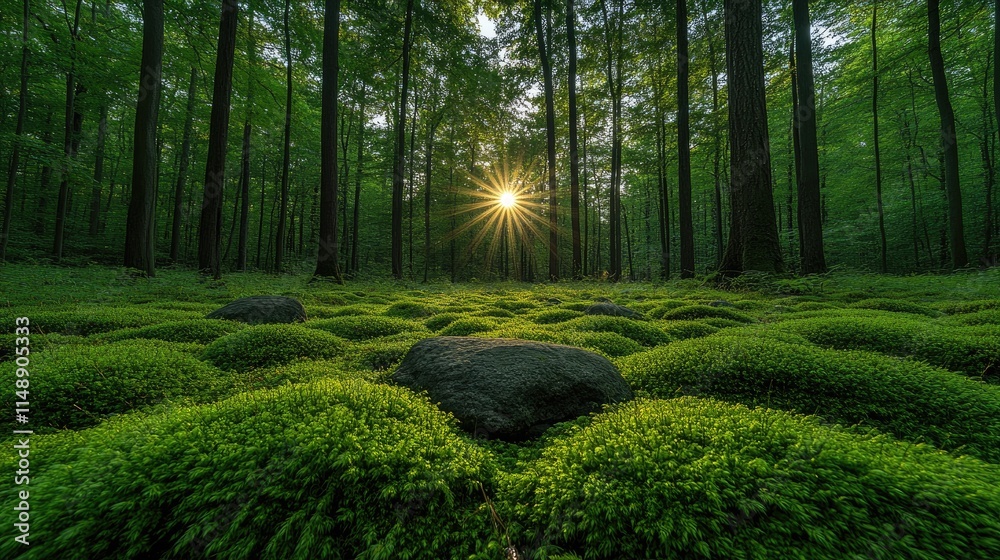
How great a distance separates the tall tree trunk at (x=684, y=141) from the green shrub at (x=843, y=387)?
11027 mm

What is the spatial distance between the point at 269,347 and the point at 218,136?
9.16 m

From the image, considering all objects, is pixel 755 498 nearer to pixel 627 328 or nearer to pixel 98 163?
pixel 627 328

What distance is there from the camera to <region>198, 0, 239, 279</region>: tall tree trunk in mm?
9148

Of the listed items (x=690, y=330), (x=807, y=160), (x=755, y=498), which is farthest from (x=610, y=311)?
(x=807, y=160)

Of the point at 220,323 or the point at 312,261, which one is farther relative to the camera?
the point at 312,261

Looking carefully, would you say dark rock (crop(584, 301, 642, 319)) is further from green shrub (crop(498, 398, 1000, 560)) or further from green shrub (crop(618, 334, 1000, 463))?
green shrub (crop(498, 398, 1000, 560))

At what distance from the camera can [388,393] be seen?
83.1 inches

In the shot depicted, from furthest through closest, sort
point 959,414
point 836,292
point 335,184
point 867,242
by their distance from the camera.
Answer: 1. point 867,242
2. point 335,184
3. point 836,292
4. point 959,414

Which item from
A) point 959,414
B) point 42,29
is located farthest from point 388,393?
point 42,29

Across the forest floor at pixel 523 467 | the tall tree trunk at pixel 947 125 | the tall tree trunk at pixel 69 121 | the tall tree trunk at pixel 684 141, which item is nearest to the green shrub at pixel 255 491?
the forest floor at pixel 523 467

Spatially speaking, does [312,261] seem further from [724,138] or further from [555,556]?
[555,556]

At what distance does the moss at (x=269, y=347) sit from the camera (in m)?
3.18

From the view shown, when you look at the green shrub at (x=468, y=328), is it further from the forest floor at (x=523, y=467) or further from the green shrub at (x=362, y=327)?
the forest floor at (x=523, y=467)

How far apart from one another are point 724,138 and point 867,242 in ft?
59.2
